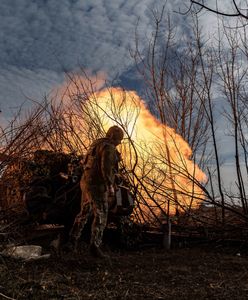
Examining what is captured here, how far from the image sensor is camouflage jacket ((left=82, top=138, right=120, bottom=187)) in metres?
6.05

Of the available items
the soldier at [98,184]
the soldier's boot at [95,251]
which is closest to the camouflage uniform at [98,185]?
the soldier at [98,184]

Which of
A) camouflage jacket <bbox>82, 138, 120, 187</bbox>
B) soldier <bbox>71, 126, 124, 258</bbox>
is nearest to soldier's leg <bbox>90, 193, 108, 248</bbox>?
soldier <bbox>71, 126, 124, 258</bbox>

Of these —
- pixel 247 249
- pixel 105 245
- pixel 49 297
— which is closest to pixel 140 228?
pixel 105 245

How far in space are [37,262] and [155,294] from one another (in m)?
2.23

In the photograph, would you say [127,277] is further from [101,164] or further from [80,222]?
[101,164]

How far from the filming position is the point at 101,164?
610cm

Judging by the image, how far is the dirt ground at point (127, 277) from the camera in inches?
149

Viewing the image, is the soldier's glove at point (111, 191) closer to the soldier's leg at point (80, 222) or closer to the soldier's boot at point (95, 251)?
the soldier's leg at point (80, 222)

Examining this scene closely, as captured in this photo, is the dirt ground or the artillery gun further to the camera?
the artillery gun

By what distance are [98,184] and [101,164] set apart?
348 mm

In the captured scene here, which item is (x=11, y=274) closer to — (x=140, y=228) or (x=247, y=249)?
(x=140, y=228)

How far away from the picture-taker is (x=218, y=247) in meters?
7.23

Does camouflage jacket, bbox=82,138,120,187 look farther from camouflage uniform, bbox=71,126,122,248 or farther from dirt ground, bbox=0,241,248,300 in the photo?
dirt ground, bbox=0,241,248,300

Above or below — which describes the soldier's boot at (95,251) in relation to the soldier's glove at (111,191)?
below
